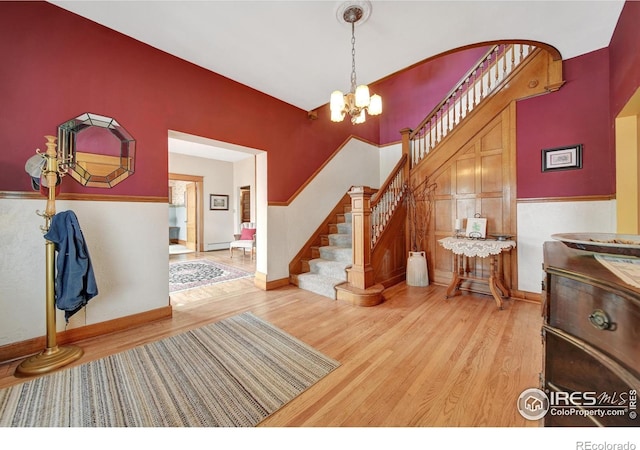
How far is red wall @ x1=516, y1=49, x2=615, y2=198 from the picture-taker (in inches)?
104

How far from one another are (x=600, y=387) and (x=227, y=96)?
3.91 m

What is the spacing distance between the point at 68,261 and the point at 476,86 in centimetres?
549

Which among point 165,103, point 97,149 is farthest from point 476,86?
point 97,149

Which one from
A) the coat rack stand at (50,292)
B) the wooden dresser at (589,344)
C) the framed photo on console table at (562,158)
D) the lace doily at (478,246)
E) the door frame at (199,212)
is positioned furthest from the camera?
the door frame at (199,212)

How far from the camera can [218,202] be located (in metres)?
7.78

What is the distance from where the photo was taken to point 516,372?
1.73 meters

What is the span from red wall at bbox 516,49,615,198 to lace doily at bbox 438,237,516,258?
0.78 meters

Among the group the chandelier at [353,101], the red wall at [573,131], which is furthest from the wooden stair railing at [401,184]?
the chandelier at [353,101]

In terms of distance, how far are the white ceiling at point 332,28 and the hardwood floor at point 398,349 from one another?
9.38 feet

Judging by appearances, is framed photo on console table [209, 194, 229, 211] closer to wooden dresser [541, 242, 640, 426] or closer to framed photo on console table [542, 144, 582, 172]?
framed photo on console table [542, 144, 582, 172]

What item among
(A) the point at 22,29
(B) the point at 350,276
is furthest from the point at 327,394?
(A) the point at 22,29

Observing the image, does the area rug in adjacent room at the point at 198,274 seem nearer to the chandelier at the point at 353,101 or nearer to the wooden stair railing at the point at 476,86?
the chandelier at the point at 353,101

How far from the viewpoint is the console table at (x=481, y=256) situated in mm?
2920

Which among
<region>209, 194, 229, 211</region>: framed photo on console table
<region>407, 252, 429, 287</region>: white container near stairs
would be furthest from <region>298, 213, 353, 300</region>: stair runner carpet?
<region>209, 194, 229, 211</region>: framed photo on console table
